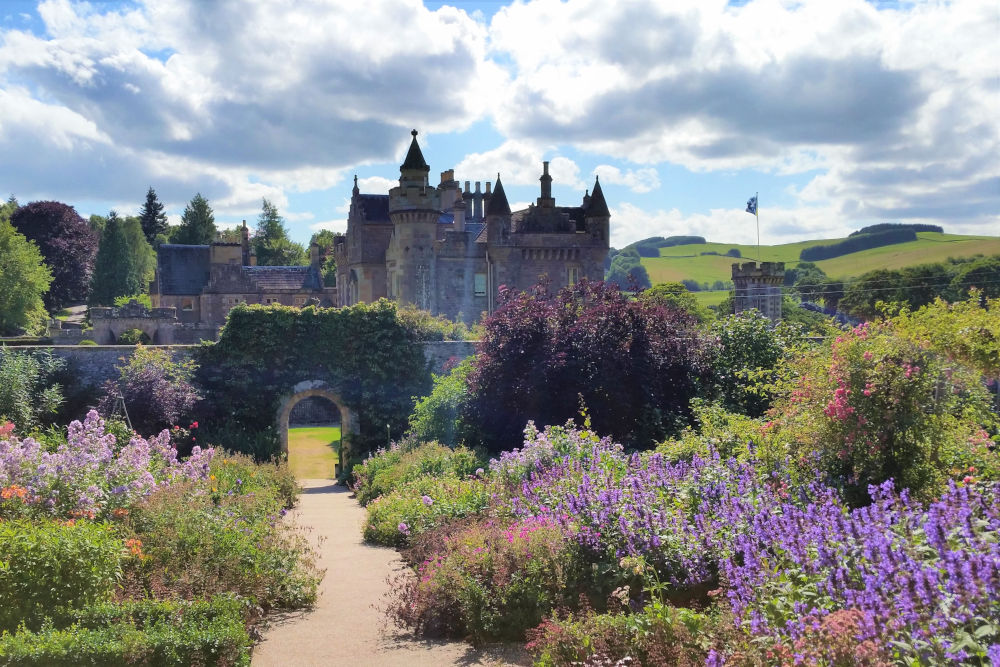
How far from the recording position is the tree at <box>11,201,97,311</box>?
227 ft

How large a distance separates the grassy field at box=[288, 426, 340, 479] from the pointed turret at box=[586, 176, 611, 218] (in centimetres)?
1403

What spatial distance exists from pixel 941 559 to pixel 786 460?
13.4 feet

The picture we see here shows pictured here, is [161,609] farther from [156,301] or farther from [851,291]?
[851,291]

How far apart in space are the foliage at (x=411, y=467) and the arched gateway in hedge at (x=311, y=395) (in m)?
4.46

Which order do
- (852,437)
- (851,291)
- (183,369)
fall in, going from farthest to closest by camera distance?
(851,291) < (183,369) < (852,437)

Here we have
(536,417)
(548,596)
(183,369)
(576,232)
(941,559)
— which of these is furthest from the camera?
(576,232)

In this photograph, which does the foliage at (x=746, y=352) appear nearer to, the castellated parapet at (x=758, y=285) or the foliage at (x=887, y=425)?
the foliage at (x=887, y=425)

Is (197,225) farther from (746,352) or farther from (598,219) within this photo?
(746,352)

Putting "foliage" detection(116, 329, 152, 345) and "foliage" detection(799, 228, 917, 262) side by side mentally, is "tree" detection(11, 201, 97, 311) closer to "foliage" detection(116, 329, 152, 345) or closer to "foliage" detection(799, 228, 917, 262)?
"foliage" detection(116, 329, 152, 345)

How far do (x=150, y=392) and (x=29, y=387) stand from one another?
2616mm

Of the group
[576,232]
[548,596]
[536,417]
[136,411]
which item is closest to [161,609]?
[548,596]

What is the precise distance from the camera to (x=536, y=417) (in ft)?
51.8

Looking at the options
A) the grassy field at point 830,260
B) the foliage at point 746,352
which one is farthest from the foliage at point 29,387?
the grassy field at point 830,260

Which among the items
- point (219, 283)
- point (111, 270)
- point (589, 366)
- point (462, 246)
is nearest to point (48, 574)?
point (589, 366)
